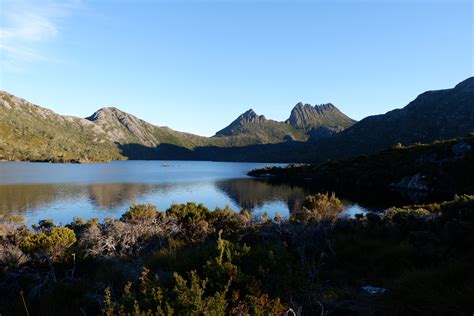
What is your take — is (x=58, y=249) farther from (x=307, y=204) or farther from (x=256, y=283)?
(x=307, y=204)

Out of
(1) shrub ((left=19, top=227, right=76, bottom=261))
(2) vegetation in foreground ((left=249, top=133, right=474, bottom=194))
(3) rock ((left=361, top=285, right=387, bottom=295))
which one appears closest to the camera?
(3) rock ((left=361, top=285, right=387, bottom=295))

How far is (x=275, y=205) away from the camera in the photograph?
51.2 meters

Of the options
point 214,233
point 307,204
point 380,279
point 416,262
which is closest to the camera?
point 380,279

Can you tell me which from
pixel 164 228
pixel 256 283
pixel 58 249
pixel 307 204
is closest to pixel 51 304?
pixel 256 283

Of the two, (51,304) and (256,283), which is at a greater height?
(256,283)

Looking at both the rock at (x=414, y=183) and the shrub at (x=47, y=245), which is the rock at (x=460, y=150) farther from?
the shrub at (x=47, y=245)

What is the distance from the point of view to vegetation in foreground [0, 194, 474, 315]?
5270 mm

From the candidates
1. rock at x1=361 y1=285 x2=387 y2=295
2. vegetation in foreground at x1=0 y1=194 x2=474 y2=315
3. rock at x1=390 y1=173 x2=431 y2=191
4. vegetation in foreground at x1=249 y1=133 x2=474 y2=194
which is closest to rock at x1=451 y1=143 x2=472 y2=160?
vegetation in foreground at x1=249 y1=133 x2=474 y2=194

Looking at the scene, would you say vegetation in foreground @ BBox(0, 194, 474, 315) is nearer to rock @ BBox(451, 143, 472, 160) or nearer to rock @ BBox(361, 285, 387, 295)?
rock @ BBox(361, 285, 387, 295)

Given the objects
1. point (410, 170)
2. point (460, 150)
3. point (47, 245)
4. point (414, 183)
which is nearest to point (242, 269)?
point (47, 245)

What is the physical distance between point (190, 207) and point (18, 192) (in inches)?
2155

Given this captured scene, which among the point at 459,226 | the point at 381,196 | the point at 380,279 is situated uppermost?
the point at 459,226

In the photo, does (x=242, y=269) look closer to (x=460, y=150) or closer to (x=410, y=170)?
(x=410, y=170)

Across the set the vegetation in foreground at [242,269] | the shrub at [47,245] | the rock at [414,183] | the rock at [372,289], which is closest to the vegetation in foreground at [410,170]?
the rock at [414,183]
